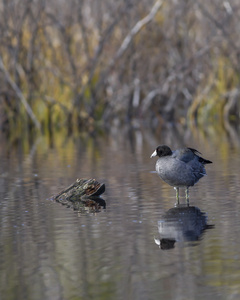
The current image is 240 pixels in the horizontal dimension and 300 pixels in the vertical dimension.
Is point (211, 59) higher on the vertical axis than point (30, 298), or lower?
higher

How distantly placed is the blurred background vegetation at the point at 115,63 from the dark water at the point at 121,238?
958 centimetres

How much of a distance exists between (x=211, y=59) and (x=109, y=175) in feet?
43.9

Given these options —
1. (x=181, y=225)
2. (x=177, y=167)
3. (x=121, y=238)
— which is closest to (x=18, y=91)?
(x=177, y=167)

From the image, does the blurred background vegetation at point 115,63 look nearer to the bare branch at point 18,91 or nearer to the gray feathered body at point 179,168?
the bare branch at point 18,91

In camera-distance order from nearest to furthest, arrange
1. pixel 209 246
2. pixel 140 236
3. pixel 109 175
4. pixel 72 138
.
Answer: pixel 209 246 → pixel 140 236 → pixel 109 175 → pixel 72 138

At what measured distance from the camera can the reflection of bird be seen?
8.25m

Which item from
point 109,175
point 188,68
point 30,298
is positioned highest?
point 188,68

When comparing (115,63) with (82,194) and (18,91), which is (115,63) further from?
(82,194)

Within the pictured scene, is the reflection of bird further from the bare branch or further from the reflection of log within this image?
the bare branch

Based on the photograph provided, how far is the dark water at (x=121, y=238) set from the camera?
4.80 metres

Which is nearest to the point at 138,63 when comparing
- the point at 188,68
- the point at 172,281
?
the point at 188,68

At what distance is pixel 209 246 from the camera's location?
19.3 ft

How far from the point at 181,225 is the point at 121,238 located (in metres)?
0.74

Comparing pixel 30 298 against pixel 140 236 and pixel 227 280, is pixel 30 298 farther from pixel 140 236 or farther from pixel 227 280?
pixel 140 236
